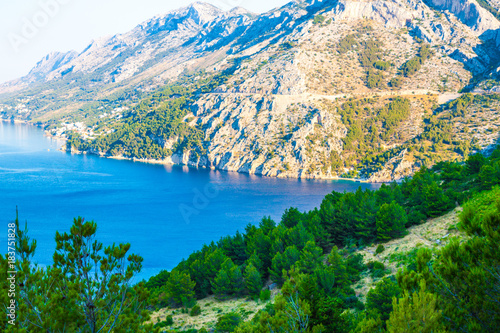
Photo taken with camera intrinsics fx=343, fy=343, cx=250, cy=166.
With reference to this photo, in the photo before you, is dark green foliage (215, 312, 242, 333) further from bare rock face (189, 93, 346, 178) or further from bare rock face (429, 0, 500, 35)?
bare rock face (429, 0, 500, 35)

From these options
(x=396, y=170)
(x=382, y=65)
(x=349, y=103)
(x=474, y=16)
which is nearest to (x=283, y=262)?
(x=396, y=170)

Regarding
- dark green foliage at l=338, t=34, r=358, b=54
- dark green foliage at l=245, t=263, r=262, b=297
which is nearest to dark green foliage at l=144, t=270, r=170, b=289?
dark green foliage at l=245, t=263, r=262, b=297

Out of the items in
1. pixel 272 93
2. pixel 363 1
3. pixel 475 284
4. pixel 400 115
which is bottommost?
pixel 475 284

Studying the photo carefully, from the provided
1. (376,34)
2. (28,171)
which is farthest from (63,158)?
(376,34)

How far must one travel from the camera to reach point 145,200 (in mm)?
96188

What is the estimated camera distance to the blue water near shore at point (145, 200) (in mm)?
68750

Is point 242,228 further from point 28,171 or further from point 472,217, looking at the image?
point 28,171

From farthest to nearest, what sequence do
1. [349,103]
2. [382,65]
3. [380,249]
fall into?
[382,65] < [349,103] < [380,249]

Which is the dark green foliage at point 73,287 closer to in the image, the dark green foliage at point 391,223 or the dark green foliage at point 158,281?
the dark green foliage at point 391,223

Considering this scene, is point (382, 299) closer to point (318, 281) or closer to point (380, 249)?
point (318, 281)

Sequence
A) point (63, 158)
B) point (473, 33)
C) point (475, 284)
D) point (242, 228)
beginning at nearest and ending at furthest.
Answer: point (475, 284), point (242, 228), point (63, 158), point (473, 33)

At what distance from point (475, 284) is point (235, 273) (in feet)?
86.9

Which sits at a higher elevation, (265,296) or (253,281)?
(253,281)

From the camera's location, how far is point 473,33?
558 ft
